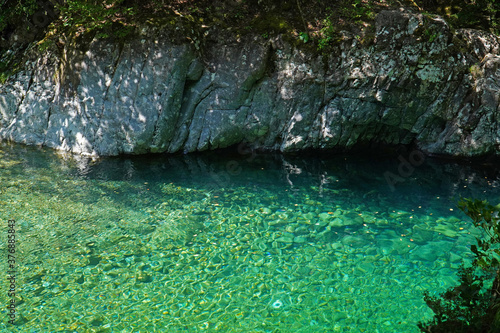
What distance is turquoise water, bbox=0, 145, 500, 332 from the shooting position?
249 inches

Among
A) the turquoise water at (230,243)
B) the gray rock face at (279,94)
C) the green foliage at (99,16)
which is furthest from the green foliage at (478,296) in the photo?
the green foliage at (99,16)

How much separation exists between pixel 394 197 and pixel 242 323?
19.5ft

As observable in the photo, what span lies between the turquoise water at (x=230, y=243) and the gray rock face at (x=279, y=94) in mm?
1158

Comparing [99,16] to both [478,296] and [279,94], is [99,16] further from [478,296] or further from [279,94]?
[478,296]

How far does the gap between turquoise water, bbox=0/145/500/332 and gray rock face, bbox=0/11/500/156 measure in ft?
3.80

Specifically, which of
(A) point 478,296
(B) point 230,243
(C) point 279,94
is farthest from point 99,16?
(A) point 478,296

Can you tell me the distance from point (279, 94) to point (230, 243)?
6.50m

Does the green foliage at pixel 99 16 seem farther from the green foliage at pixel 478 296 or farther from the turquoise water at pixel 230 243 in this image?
the green foliage at pixel 478 296

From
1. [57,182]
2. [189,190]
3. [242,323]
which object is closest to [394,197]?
[189,190]

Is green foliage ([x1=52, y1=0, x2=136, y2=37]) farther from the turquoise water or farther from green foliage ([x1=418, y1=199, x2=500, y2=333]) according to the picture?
green foliage ([x1=418, y1=199, x2=500, y2=333])

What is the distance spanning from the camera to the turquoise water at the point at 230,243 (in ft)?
20.7

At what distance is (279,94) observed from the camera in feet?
43.8

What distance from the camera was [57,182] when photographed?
36.0 feet

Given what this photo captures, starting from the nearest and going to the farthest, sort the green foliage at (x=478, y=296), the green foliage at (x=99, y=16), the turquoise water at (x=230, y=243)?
the green foliage at (x=478, y=296) < the turquoise water at (x=230, y=243) < the green foliage at (x=99, y=16)
